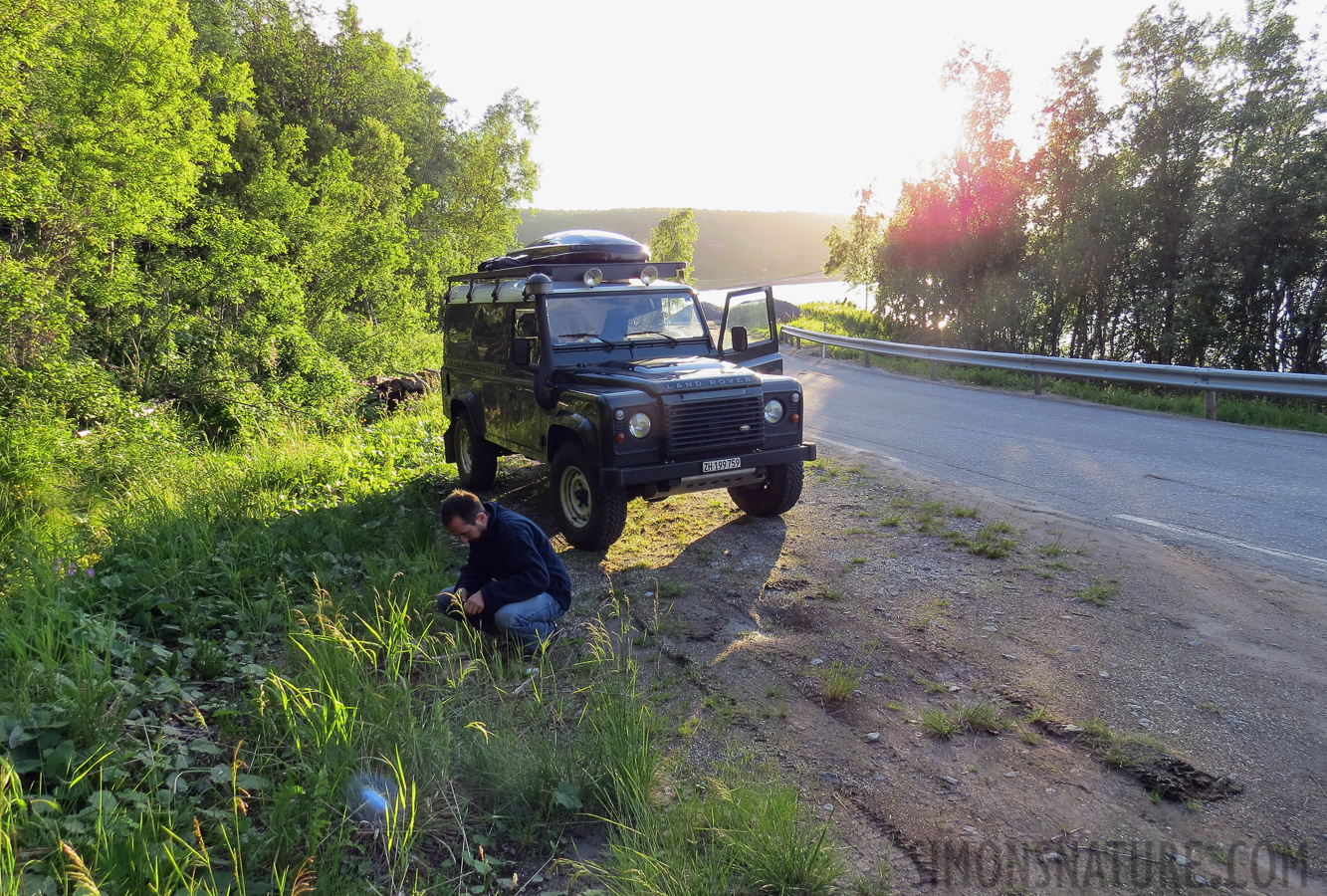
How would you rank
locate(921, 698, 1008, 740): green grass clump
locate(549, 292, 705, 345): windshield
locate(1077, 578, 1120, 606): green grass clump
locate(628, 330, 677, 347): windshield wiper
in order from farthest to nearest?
locate(628, 330, 677, 347): windshield wiper, locate(549, 292, 705, 345): windshield, locate(1077, 578, 1120, 606): green grass clump, locate(921, 698, 1008, 740): green grass clump

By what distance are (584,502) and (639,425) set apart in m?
0.97

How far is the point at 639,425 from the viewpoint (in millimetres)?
6234

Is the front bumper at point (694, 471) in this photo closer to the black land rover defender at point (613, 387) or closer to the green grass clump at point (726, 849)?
the black land rover defender at point (613, 387)

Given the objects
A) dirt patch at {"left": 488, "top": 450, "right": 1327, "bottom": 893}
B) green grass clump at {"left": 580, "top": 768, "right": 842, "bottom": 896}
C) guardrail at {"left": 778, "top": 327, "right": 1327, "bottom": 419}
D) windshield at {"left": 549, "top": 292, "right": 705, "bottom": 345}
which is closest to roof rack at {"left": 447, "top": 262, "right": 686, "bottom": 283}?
windshield at {"left": 549, "top": 292, "right": 705, "bottom": 345}

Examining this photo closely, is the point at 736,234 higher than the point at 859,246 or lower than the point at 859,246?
higher

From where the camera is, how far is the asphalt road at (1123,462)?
6.35 metres

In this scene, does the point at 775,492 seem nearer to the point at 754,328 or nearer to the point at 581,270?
the point at 754,328

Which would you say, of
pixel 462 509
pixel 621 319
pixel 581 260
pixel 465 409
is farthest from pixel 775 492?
pixel 465 409

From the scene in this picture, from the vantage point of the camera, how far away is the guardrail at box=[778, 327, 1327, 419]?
37.1 ft

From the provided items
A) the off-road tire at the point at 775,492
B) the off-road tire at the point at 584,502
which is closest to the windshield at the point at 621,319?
the off-road tire at the point at 584,502

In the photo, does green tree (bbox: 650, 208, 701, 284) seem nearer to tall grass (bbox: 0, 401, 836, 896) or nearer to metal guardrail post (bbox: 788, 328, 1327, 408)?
metal guardrail post (bbox: 788, 328, 1327, 408)

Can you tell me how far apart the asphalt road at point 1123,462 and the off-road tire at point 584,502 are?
394 cm

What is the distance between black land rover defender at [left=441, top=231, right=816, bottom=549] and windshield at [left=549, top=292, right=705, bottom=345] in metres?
0.01

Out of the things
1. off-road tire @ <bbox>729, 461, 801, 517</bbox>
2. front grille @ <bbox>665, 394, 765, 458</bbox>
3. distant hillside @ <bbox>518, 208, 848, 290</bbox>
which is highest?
distant hillside @ <bbox>518, 208, 848, 290</bbox>
